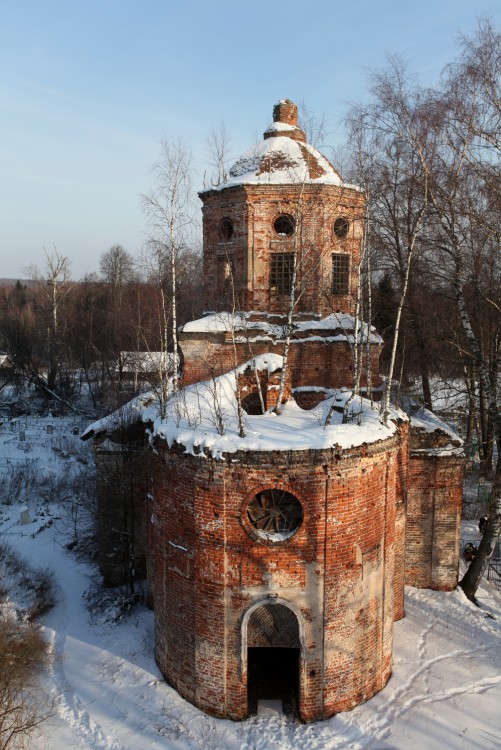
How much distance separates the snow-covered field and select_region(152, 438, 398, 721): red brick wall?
1.31ft

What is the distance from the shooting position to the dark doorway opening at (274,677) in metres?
8.90

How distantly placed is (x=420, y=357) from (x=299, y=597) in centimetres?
1476

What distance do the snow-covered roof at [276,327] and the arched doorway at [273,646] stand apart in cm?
571

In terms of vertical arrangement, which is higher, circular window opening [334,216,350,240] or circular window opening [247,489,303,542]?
circular window opening [334,216,350,240]

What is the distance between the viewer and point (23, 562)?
1398 cm

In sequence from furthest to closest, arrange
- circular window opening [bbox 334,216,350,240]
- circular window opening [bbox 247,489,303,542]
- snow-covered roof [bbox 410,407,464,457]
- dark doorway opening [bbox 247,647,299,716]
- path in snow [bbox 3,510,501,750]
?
circular window opening [bbox 334,216,350,240] < snow-covered roof [bbox 410,407,464,457] < dark doorway opening [bbox 247,647,299,716] < circular window opening [bbox 247,489,303,542] < path in snow [bbox 3,510,501,750]

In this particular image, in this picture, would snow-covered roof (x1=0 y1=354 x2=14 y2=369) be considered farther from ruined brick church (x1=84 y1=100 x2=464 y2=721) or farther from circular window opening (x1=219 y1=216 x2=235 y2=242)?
ruined brick church (x1=84 y1=100 x2=464 y2=721)

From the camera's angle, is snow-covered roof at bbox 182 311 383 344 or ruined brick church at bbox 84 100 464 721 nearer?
ruined brick church at bbox 84 100 464 721

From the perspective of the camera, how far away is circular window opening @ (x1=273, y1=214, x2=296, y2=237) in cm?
1241

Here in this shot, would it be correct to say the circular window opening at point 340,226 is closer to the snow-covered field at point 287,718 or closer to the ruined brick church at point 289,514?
the ruined brick church at point 289,514

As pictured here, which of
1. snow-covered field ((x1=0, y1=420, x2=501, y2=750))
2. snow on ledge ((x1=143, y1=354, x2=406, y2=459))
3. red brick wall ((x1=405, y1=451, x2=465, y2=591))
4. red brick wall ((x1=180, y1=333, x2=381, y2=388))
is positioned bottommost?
snow-covered field ((x1=0, y1=420, x2=501, y2=750))

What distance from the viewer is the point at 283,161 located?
498 inches

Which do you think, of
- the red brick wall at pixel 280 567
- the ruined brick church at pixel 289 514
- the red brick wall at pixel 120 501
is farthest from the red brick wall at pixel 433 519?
the red brick wall at pixel 120 501

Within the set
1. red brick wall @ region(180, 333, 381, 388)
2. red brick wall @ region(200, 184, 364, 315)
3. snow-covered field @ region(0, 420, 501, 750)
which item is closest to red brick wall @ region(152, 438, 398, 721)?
snow-covered field @ region(0, 420, 501, 750)
